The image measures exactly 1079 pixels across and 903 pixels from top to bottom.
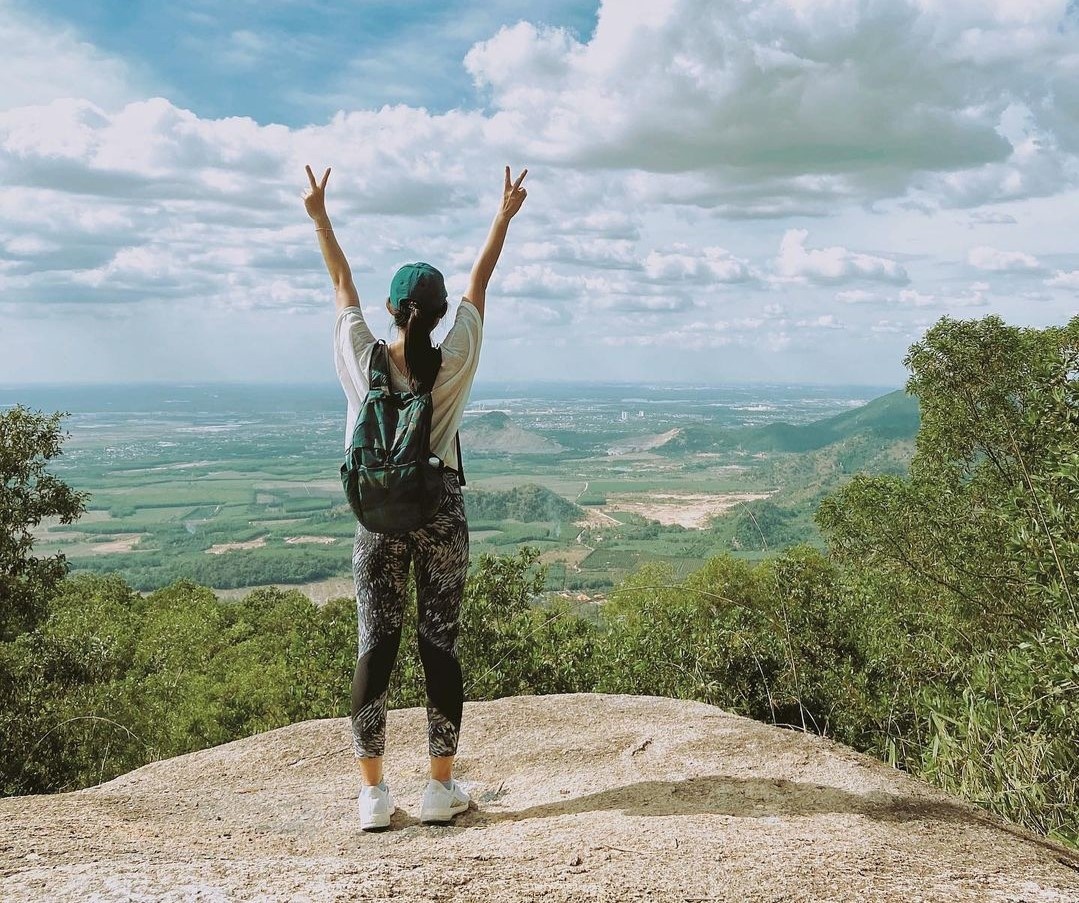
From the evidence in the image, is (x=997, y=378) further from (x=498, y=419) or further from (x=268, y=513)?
(x=498, y=419)

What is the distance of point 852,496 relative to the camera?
18.2m

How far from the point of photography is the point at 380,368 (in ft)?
11.9

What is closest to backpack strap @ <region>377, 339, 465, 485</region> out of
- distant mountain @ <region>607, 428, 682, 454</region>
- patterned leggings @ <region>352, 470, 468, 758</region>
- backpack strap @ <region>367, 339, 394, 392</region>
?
backpack strap @ <region>367, 339, 394, 392</region>

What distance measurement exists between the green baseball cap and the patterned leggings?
2.39ft

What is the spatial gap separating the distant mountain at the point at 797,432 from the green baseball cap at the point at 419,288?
134m

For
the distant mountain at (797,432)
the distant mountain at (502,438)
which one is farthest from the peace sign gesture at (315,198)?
the distant mountain at (502,438)

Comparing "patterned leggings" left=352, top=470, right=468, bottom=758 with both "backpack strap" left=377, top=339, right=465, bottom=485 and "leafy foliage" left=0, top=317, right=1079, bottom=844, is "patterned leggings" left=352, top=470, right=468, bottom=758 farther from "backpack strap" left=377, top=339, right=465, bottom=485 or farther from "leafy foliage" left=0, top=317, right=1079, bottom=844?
"leafy foliage" left=0, top=317, right=1079, bottom=844

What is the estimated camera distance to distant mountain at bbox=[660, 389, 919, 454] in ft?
452

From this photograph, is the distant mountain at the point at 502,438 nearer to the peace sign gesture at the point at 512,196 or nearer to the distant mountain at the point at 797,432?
the distant mountain at the point at 797,432

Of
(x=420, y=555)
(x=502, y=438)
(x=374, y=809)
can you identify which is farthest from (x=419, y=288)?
(x=502, y=438)

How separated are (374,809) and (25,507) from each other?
35.0 ft

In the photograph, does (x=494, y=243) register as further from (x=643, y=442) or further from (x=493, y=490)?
(x=643, y=442)

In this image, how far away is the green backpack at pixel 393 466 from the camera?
340cm

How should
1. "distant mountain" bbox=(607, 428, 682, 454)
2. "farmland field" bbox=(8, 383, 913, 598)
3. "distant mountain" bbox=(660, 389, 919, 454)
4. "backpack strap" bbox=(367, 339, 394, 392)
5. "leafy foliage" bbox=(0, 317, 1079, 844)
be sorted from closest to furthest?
"backpack strap" bbox=(367, 339, 394, 392), "leafy foliage" bbox=(0, 317, 1079, 844), "farmland field" bbox=(8, 383, 913, 598), "distant mountain" bbox=(660, 389, 919, 454), "distant mountain" bbox=(607, 428, 682, 454)
